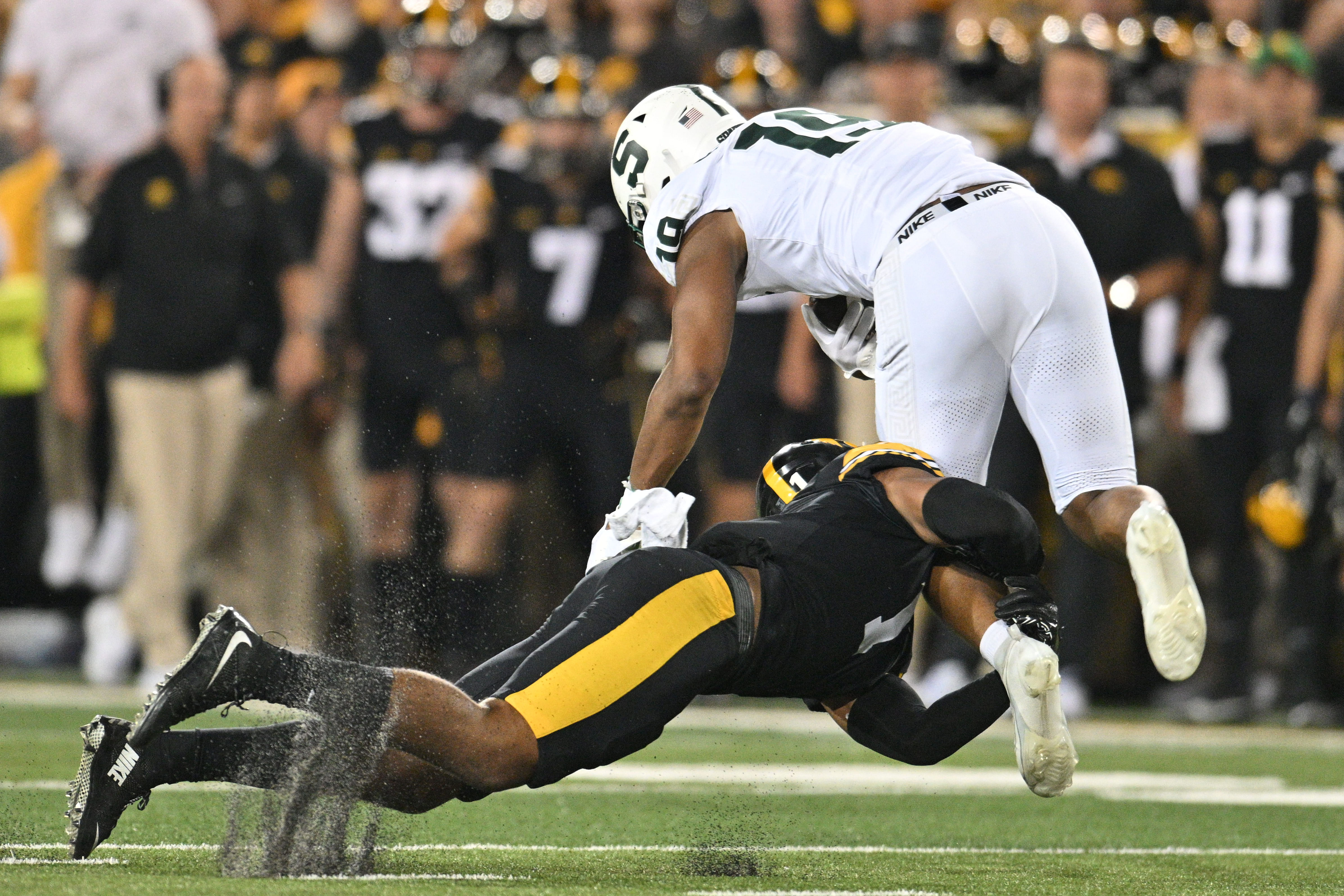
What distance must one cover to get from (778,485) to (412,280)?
4.03m

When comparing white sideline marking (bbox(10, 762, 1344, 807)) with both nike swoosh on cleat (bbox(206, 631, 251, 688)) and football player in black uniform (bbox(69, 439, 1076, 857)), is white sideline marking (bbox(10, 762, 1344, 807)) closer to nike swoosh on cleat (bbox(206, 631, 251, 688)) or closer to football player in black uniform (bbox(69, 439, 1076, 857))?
football player in black uniform (bbox(69, 439, 1076, 857))

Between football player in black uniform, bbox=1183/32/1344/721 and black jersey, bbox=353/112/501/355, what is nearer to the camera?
football player in black uniform, bbox=1183/32/1344/721

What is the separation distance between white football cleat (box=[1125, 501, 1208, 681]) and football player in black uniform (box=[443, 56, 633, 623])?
3.87 metres

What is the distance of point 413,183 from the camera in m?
7.96

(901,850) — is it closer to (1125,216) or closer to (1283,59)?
(1125,216)

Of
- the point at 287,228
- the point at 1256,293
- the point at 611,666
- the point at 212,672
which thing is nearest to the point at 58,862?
the point at 212,672

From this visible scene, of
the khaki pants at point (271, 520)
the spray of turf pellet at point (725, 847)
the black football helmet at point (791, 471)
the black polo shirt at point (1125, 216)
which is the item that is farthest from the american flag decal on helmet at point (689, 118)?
the khaki pants at point (271, 520)

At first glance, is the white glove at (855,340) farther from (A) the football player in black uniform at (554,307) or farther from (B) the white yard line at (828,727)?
(A) the football player in black uniform at (554,307)

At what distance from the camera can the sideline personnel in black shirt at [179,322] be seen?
25.9ft

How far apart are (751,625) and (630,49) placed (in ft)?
18.7

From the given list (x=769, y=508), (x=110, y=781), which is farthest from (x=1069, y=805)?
(x=110, y=781)

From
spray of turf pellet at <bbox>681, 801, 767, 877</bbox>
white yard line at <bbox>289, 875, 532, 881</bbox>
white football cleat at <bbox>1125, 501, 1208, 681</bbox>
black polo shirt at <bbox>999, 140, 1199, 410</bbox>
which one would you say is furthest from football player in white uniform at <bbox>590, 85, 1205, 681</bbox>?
black polo shirt at <bbox>999, 140, 1199, 410</bbox>

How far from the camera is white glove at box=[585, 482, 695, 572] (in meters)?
3.89

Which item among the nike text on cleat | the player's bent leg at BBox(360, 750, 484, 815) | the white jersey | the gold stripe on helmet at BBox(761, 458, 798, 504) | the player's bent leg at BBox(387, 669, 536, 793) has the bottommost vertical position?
the player's bent leg at BBox(360, 750, 484, 815)
